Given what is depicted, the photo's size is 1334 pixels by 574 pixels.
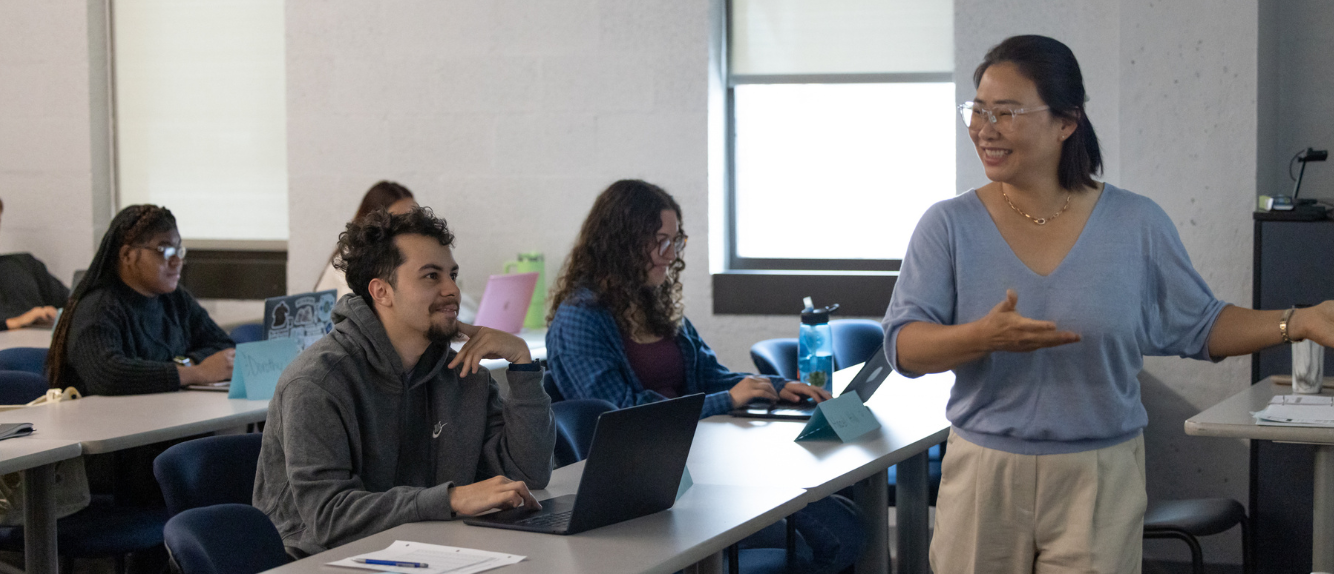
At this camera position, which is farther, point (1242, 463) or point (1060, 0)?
point (1060, 0)

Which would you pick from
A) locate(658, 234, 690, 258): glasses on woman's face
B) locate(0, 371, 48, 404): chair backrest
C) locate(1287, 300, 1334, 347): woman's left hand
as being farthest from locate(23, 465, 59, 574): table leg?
locate(1287, 300, 1334, 347): woman's left hand

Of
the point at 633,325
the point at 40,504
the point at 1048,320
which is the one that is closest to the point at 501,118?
the point at 633,325

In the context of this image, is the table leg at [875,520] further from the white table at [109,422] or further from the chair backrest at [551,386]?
the white table at [109,422]

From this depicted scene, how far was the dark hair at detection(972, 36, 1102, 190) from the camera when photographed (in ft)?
Result: 5.48

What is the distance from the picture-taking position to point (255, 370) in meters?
3.25

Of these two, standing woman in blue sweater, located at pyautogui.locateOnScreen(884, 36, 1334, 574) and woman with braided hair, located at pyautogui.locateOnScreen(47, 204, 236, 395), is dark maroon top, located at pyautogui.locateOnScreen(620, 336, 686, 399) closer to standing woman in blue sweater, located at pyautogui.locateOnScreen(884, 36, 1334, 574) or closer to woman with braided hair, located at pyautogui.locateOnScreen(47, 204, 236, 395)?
woman with braided hair, located at pyautogui.locateOnScreen(47, 204, 236, 395)

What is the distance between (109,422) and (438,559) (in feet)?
5.42

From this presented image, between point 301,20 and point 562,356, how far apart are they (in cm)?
288

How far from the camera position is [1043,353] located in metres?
1.63

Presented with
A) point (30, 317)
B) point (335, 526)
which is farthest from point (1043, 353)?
point (30, 317)

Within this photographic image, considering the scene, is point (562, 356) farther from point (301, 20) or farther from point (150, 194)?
point (150, 194)

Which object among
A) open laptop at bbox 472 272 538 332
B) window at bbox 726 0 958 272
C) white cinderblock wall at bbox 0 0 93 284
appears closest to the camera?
open laptop at bbox 472 272 538 332

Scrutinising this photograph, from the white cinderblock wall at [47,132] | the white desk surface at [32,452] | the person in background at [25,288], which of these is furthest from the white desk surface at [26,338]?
the white desk surface at [32,452]

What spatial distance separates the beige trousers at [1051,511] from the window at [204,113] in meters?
4.60
